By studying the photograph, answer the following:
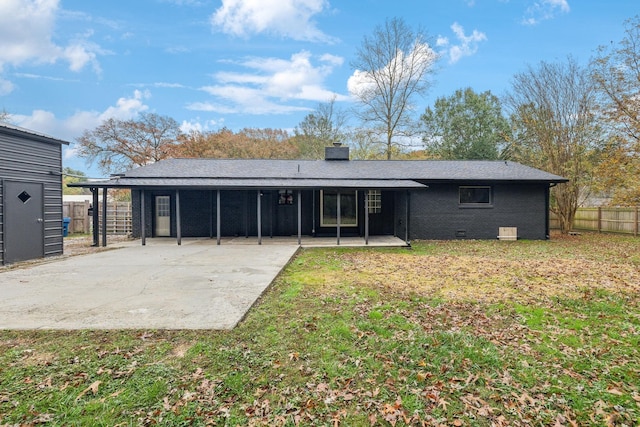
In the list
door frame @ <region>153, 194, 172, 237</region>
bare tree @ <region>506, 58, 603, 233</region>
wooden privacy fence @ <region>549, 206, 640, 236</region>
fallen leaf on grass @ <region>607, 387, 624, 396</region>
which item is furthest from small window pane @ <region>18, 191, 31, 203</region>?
wooden privacy fence @ <region>549, 206, 640, 236</region>

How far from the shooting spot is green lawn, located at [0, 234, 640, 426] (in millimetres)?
2340

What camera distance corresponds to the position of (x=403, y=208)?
489 inches

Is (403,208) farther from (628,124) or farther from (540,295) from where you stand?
(628,124)

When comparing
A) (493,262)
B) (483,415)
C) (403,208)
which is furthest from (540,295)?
(403,208)

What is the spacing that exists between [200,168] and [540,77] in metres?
17.2

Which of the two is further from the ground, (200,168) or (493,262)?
(200,168)

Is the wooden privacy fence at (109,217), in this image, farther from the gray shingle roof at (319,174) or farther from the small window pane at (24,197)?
the small window pane at (24,197)

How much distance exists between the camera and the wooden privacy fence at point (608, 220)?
14.4 metres

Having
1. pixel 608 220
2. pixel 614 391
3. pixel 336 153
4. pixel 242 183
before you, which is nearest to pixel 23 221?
pixel 242 183

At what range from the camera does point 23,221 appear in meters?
8.14

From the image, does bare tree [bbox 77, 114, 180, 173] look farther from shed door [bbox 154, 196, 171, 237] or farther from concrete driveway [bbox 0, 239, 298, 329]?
concrete driveway [bbox 0, 239, 298, 329]

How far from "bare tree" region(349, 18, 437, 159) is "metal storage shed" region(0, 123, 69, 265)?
18.4 m

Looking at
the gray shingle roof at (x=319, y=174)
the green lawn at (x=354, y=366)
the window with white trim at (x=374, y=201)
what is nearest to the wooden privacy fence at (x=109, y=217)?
the gray shingle roof at (x=319, y=174)

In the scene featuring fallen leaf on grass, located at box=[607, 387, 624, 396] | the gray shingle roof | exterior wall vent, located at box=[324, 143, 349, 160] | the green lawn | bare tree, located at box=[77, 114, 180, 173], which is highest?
bare tree, located at box=[77, 114, 180, 173]
